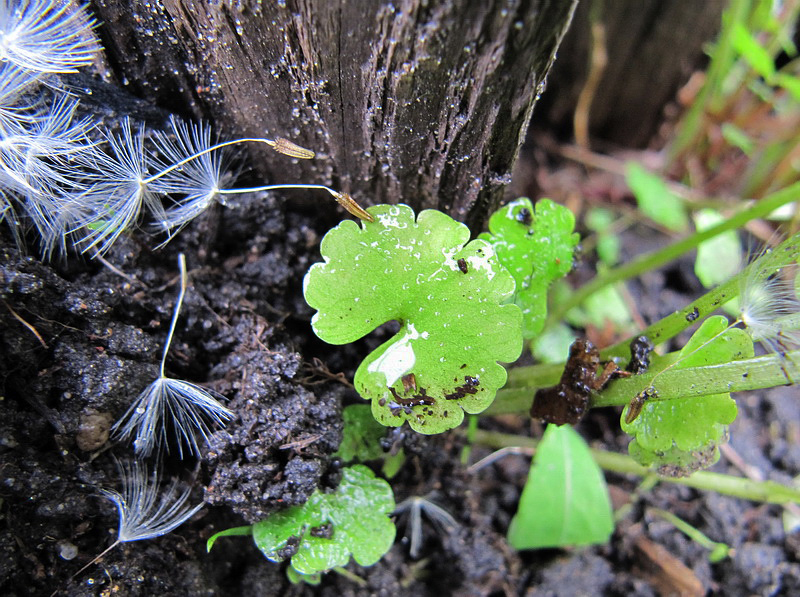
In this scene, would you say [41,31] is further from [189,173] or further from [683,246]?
[683,246]

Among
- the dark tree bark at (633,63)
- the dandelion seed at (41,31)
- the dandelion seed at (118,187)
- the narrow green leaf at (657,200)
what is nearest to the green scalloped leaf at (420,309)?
the dandelion seed at (118,187)

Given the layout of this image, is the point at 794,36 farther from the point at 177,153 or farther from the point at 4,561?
the point at 4,561

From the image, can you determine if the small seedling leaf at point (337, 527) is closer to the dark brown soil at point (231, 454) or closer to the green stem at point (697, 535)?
the dark brown soil at point (231, 454)

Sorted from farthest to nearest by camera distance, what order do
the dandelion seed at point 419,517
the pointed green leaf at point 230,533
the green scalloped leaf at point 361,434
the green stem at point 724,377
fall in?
the dandelion seed at point 419,517 → the green scalloped leaf at point 361,434 → the pointed green leaf at point 230,533 → the green stem at point 724,377

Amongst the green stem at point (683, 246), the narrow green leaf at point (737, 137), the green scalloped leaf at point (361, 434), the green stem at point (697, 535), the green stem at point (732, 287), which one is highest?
the narrow green leaf at point (737, 137)

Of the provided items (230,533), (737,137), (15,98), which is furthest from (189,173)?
(737,137)
